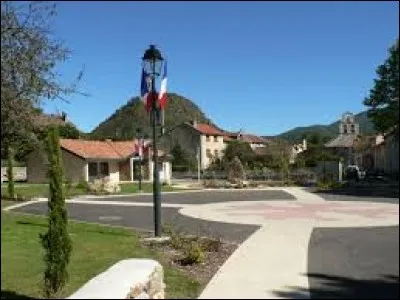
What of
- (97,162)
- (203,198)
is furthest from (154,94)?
(97,162)

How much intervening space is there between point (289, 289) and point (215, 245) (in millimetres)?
5232

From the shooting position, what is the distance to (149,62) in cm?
1638

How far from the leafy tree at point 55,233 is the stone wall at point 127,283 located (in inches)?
34.8

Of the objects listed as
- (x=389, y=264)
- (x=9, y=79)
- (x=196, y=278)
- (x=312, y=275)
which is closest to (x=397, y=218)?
(x=389, y=264)

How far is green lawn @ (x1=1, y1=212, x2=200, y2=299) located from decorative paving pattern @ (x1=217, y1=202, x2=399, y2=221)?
3210 millimetres

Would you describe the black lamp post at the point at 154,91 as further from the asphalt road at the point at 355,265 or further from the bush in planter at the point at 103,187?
the bush in planter at the point at 103,187

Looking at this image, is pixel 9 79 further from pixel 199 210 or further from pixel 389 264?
pixel 199 210

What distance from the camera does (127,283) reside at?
745 centimetres

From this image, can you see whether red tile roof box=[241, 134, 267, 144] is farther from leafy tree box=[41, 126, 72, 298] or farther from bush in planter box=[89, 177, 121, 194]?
leafy tree box=[41, 126, 72, 298]

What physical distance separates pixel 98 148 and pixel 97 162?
1935 millimetres

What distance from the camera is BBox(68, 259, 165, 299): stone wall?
7082mm

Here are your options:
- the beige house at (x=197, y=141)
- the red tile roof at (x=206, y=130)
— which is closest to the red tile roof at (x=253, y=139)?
the red tile roof at (x=206, y=130)

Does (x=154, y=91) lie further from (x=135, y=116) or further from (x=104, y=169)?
(x=135, y=116)

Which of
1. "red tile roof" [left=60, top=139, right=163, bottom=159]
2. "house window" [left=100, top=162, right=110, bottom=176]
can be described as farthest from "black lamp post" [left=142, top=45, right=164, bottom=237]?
"house window" [left=100, top=162, right=110, bottom=176]
